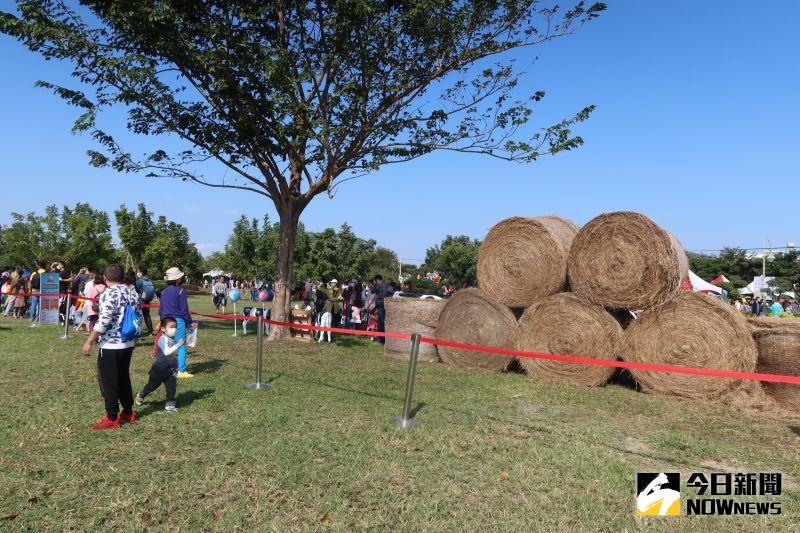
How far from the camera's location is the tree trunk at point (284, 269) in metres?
14.5

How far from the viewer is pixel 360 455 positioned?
5367 mm

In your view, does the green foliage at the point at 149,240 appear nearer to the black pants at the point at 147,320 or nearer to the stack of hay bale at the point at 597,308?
the black pants at the point at 147,320

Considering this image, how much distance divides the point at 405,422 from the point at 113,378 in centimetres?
335

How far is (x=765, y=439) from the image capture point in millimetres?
6410

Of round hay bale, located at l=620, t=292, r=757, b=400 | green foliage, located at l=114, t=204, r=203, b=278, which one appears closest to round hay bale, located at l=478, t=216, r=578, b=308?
round hay bale, located at l=620, t=292, r=757, b=400

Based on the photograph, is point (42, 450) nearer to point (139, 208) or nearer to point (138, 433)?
point (138, 433)

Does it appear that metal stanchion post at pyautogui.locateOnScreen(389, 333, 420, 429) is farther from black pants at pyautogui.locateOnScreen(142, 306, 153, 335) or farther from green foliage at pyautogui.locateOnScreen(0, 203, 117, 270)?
green foliage at pyautogui.locateOnScreen(0, 203, 117, 270)

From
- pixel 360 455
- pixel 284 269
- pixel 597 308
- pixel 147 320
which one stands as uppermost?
pixel 284 269

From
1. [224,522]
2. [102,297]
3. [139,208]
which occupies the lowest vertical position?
[224,522]

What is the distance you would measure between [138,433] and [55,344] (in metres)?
7.96

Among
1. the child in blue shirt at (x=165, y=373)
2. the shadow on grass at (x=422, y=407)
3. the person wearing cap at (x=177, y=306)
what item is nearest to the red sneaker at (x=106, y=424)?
the child in blue shirt at (x=165, y=373)

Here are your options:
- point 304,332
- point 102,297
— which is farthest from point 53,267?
point 102,297

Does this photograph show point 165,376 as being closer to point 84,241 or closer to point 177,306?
point 177,306

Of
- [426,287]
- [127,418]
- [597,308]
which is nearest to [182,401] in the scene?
[127,418]
